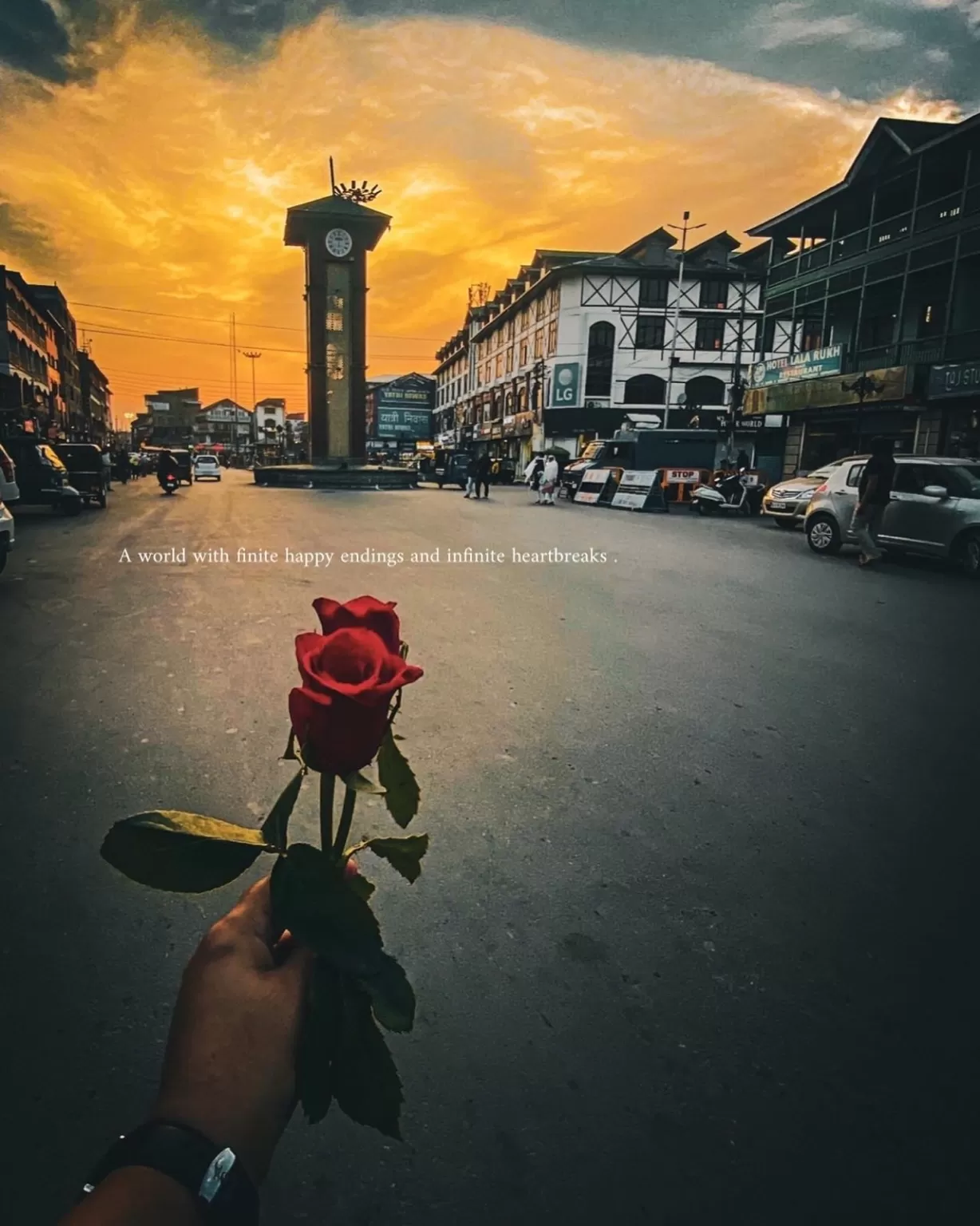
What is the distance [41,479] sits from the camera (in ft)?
52.2

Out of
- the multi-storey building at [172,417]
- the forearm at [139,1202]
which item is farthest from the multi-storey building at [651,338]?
the multi-storey building at [172,417]

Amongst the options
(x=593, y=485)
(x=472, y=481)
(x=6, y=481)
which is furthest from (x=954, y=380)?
(x=6, y=481)

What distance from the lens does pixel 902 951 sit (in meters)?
2.31

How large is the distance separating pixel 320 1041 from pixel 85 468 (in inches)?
793

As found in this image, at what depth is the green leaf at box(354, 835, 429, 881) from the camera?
3.10 feet

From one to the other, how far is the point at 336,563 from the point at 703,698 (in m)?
5.94

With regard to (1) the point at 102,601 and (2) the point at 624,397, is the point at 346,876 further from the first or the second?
(2) the point at 624,397

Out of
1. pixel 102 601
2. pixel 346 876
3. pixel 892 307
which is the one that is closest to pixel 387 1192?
pixel 346 876

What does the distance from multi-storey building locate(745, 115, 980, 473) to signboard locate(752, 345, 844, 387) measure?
0.21 feet

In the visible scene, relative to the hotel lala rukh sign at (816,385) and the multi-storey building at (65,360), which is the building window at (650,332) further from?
the multi-storey building at (65,360)

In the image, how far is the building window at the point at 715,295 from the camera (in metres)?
42.4

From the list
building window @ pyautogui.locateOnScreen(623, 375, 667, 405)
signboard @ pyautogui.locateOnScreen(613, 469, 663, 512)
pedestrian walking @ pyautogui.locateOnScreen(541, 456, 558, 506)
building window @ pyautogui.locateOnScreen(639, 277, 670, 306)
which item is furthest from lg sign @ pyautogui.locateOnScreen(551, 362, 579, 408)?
signboard @ pyautogui.locateOnScreen(613, 469, 663, 512)

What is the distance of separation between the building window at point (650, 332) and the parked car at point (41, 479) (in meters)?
34.5

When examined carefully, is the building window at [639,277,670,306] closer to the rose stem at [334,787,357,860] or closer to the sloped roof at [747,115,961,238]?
the sloped roof at [747,115,961,238]
